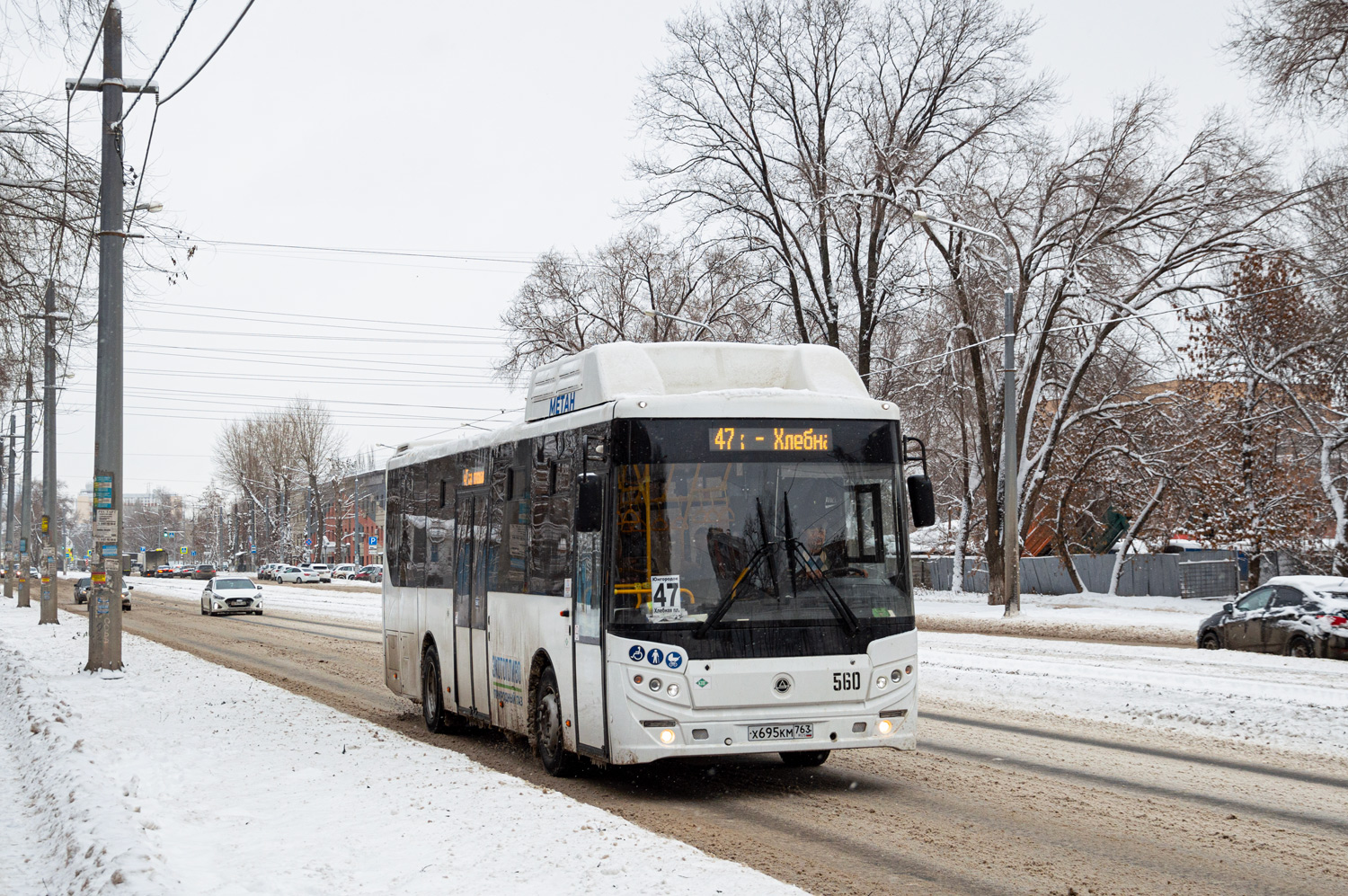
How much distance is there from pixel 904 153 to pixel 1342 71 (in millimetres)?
16796

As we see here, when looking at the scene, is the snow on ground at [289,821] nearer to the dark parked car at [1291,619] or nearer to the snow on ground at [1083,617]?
the dark parked car at [1291,619]

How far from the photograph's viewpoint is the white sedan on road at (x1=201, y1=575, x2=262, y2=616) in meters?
48.2

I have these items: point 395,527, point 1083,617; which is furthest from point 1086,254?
point 395,527

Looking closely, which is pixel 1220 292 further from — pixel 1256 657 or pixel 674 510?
pixel 674 510

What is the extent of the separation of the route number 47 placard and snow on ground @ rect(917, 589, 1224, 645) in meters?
20.0

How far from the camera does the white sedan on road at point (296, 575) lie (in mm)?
92812

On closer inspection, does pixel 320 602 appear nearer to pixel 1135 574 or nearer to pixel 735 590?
pixel 1135 574

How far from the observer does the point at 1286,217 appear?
35.0 meters

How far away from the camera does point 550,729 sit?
11219 millimetres

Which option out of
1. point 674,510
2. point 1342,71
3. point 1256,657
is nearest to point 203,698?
point 674,510

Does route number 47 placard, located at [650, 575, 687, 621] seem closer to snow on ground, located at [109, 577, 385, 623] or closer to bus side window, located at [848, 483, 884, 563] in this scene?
bus side window, located at [848, 483, 884, 563]

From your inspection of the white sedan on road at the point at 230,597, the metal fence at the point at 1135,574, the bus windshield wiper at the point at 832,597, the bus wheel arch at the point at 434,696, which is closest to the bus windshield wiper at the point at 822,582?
the bus windshield wiper at the point at 832,597

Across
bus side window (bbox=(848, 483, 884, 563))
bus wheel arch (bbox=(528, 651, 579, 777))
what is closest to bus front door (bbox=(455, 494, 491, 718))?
bus wheel arch (bbox=(528, 651, 579, 777))

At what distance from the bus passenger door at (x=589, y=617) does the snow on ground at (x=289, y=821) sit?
716 millimetres
